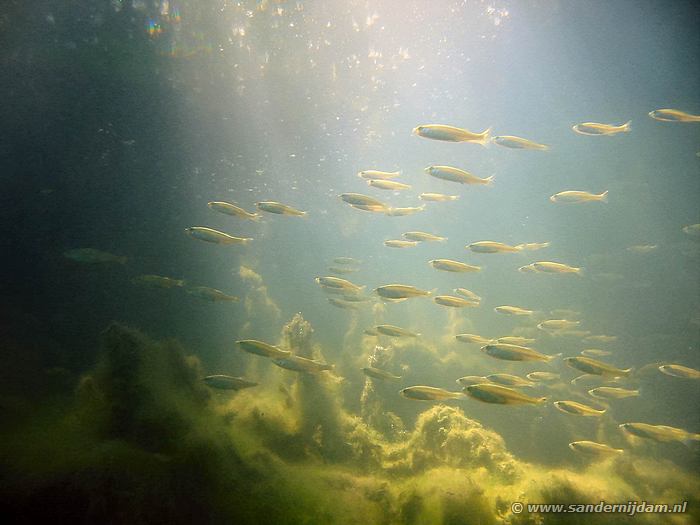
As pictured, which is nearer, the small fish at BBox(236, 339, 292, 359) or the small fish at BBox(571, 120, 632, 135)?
the small fish at BBox(236, 339, 292, 359)

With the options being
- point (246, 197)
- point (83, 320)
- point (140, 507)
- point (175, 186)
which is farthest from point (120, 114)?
point (140, 507)

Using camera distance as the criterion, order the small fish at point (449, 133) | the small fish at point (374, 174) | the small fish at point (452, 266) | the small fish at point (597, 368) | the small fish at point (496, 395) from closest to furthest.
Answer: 1. the small fish at point (496, 395)
2. the small fish at point (449, 133)
3. the small fish at point (597, 368)
4. the small fish at point (452, 266)
5. the small fish at point (374, 174)

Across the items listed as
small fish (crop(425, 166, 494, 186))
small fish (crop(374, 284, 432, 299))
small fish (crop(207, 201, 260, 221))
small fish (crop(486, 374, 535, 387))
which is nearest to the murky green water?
small fish (crop(207, 201, 260, 221))

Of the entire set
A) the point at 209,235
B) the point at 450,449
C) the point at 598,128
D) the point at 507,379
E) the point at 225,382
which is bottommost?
the point at 450,449

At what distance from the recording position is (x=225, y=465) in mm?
4922

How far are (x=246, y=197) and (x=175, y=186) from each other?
219 inches

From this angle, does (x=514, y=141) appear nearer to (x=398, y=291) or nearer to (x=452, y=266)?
(x=452, y=266)

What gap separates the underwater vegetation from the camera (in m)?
4.23

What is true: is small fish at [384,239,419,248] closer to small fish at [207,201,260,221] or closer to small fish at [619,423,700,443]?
small fish at [207,201,260,221]

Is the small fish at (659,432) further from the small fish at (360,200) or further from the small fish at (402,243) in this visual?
the small fish at (360,200)

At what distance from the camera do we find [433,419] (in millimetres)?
6895

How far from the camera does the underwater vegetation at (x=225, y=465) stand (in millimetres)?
4234

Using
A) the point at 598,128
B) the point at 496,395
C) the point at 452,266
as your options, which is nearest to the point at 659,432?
the point at 496,395

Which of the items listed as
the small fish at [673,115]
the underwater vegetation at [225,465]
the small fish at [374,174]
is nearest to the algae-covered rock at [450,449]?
the underwater vegetation at [225,465]
